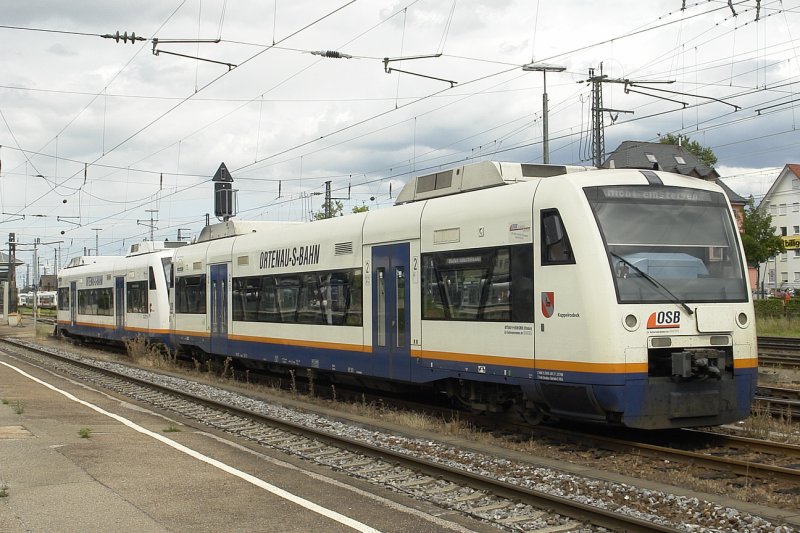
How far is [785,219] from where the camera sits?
8588 centimetres

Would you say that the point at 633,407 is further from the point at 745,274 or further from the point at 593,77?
the point at 593,77

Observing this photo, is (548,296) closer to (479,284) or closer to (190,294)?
(479,284)

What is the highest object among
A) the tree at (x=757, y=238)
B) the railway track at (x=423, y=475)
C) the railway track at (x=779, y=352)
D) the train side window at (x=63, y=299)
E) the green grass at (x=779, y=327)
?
the tree at (x=757, y=238)

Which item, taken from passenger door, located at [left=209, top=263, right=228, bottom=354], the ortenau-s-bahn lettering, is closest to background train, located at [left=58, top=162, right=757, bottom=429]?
the ortenau-s-bahn lettering

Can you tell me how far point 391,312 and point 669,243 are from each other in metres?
4.64

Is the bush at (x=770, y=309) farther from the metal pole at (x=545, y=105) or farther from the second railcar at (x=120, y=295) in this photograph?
the second railcar at (x=120, y=295)

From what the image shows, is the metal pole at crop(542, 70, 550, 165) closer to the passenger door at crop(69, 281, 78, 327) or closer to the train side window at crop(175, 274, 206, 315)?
the train side window at crop(175, 274, 206, 315)

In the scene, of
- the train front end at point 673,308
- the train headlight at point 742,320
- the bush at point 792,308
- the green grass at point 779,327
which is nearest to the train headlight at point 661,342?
the train front end at point 673,308

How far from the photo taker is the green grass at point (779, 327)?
105 ft

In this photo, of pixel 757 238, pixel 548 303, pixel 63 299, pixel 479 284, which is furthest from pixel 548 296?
pixel 757 238

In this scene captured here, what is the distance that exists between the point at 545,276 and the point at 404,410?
4.44 meters

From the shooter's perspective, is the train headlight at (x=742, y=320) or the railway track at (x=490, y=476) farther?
the train headlight at (x=742, y=320)

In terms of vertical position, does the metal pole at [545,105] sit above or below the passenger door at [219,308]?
above

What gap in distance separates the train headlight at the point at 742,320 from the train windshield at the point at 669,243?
0.57 ft
